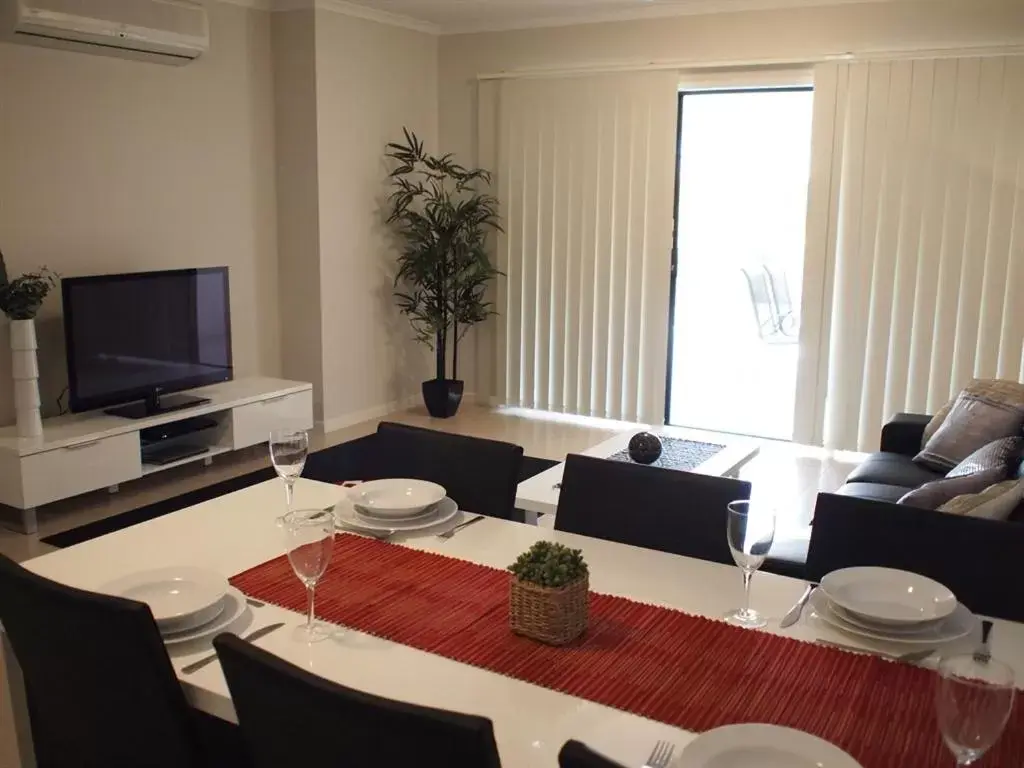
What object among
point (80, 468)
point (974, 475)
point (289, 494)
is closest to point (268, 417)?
point (80, 468)

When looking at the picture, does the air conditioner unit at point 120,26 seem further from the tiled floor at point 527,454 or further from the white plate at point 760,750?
the white plate at point 760,750

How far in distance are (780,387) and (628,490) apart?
6.01m

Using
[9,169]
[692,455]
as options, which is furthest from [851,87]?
[9,169]

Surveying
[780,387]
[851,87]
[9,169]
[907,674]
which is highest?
[851,87]

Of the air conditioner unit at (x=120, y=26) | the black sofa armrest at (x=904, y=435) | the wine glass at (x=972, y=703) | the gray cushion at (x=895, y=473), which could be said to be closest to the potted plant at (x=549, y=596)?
the wine glass at (x=972, y=703)

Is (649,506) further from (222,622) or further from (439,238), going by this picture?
(439,238)

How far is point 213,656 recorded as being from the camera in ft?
5.13

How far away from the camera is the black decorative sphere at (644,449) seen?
159 inches

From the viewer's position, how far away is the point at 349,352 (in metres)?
6.33

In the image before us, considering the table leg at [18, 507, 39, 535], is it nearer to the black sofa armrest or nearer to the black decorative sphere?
the black decorative sphere

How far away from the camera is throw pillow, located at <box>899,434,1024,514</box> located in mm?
3039

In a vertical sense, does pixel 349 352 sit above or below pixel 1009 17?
below

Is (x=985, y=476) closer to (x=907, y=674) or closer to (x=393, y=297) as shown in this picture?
(x=907, y=674)

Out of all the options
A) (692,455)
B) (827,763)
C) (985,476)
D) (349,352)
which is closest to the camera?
(827,763)
